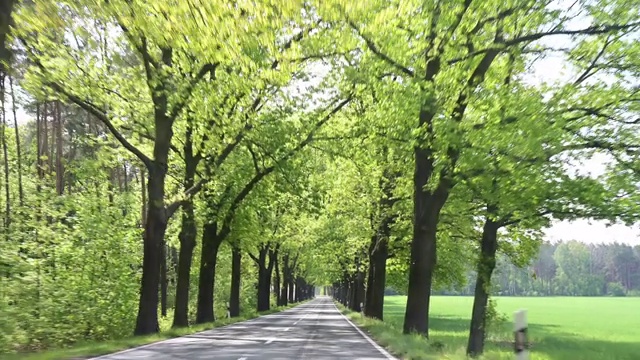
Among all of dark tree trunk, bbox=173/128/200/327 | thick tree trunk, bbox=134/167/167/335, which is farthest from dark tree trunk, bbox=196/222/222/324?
thick tree trunk, bbox=134/167/167/335

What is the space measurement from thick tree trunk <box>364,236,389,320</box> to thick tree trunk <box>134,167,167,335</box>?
36.3 ft

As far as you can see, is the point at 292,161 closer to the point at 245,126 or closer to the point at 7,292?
the point at 245,126

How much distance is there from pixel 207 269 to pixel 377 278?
804 cm

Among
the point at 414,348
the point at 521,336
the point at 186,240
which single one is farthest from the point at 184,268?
the point at 521,336

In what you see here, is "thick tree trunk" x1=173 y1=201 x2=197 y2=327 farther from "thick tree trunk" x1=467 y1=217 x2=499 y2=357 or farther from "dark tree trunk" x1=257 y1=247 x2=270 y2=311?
"dark tree trunk" x1=257 y1=247 x2=270 y2=311

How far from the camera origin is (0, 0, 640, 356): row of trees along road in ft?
33.6

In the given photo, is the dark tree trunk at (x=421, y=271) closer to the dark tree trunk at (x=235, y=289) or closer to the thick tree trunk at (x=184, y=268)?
the thick tree trunk at (x=184, y=268)

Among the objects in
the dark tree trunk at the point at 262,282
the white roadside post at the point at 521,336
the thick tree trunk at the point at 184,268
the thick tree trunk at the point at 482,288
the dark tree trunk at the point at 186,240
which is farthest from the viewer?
the dark tree trunk at the point at 262,282

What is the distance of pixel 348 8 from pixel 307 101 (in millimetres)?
13433

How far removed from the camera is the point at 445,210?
65.2 ft

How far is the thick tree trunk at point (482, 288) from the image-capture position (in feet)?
54.1

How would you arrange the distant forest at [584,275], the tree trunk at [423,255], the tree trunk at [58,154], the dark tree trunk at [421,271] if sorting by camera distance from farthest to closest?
the distant forest at [584,275], the tree trunk at [58,154], the dark tree trunk at [421,271], the tree trunk at [423,255]

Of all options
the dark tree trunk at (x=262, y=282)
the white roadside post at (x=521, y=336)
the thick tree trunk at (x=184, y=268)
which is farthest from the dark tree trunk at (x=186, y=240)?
the dark tree trunk at (x=262, y=282)

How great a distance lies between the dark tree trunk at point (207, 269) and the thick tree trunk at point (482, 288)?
12.0 metres
